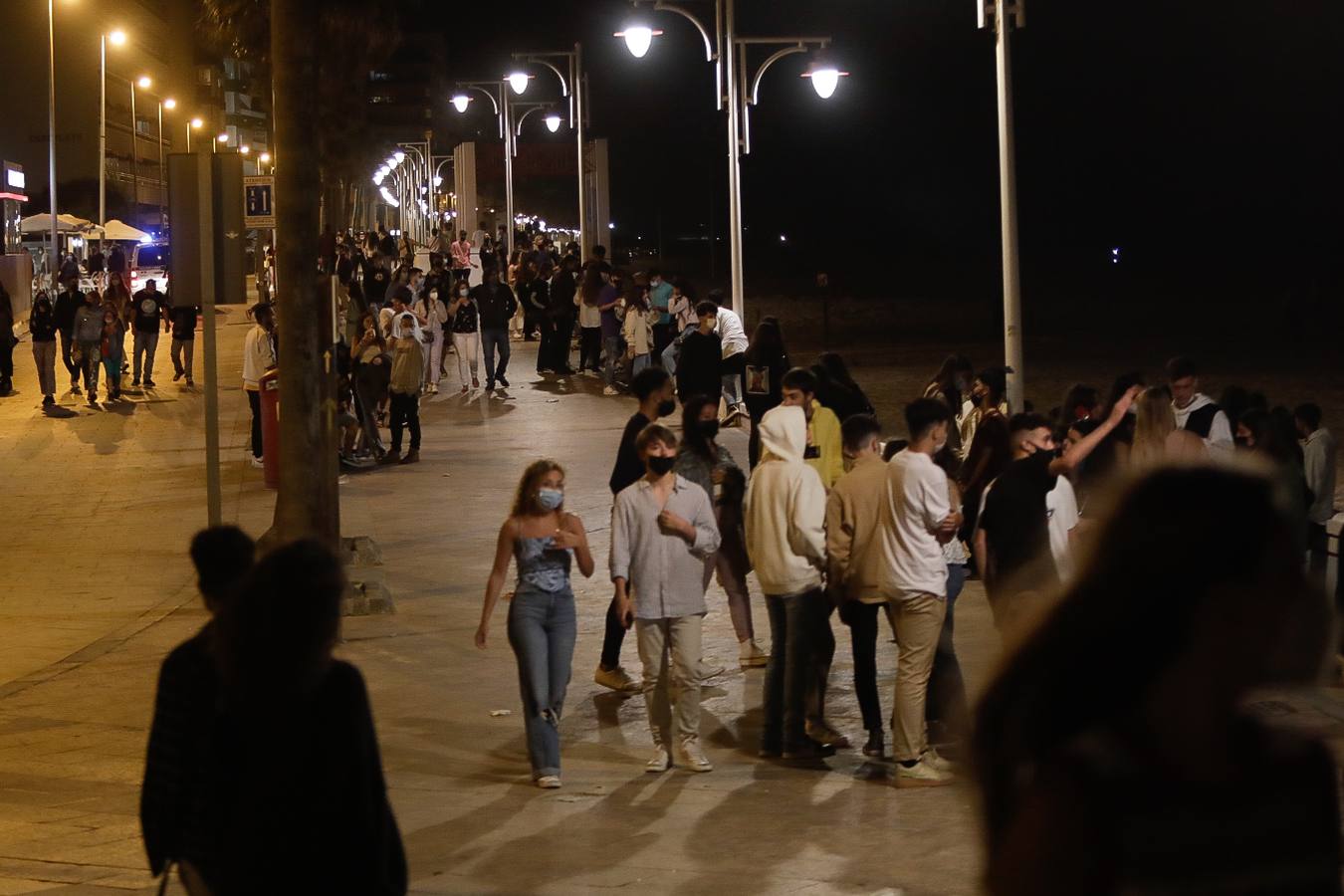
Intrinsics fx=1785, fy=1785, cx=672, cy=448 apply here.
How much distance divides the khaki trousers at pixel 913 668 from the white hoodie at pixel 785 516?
569 millimetres

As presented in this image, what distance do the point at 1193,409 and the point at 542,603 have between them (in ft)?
18.9

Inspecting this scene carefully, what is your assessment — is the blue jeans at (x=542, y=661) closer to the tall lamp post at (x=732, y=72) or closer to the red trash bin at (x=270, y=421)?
the red trash bin at (x=270, y=421)

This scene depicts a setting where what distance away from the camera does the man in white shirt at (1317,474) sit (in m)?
11.5

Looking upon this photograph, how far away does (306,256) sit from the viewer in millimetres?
12453

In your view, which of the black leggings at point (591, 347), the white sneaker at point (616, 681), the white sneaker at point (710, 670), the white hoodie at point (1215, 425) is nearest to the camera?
the white sneaker at point (616, 681)

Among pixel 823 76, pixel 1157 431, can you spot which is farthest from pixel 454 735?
pixel 823 76

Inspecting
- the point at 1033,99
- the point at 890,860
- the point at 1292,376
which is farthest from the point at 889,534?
the point at 1033,99

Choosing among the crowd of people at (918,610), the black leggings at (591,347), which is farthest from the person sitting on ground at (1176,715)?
the black leggings at (591,347)

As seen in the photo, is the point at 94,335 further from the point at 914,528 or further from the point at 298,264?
the point at 914,528

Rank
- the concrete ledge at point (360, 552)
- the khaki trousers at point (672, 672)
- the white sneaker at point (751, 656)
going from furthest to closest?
the concrete ledge at point (360, 552)
the white sneaker at point (751, 656)
the khaki trousers at point (672, 672)

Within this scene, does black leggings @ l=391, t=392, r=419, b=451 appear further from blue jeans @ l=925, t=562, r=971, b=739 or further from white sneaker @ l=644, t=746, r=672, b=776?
blue jeans @ l=925, t=562, r=971, b=739

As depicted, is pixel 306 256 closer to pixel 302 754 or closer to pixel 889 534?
pixel 889 534

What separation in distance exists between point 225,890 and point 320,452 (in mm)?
8914

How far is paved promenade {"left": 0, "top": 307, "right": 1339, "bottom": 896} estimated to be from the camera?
7164 millimetres
